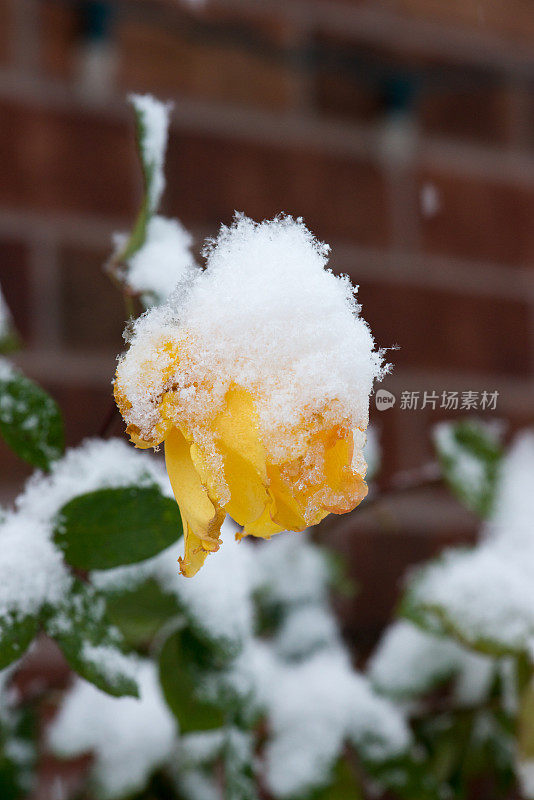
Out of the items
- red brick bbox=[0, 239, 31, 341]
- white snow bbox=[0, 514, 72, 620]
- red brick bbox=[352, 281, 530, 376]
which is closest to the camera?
white snow bbox=[0, 514, 72, 620]

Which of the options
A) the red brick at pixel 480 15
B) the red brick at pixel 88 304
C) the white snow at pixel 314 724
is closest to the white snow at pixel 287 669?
the white snow at pixel 314 724

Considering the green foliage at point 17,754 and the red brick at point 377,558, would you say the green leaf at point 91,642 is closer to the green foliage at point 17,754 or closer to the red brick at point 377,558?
the green foliage at point 17,754

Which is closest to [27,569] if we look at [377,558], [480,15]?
[377,558]

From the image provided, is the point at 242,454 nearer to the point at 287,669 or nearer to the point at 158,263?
the point at 158,263

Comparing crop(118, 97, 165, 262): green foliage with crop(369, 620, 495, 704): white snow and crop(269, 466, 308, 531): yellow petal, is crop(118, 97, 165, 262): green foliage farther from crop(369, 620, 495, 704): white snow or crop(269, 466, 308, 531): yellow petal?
crop(369, 620, 495, 704): white snow

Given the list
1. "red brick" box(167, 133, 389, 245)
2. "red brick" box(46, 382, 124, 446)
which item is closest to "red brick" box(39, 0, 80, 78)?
"red brick" box(167, 133, 389, 245)

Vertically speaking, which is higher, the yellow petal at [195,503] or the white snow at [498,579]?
the yellow petal at [195,503]

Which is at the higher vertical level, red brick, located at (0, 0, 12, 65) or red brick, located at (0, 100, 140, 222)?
red brick, located at (0, 0, 12, 65)
